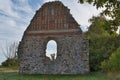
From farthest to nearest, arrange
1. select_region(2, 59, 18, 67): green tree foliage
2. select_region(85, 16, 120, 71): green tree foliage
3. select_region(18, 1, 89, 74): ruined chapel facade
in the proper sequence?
select_region(2, 59, 18, 67): green tree foliage
select_region(85, 16, 120, 71): green tree foliage
select_region(18, 1, 89, 74): ruined chapel facade

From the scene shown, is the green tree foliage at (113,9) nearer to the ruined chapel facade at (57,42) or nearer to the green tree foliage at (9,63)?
the ruined chapel facade at (57,42)

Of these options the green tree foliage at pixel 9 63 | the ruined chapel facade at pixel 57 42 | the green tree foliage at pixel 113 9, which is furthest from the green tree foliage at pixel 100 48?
the green tree foliage at pixel 113 9

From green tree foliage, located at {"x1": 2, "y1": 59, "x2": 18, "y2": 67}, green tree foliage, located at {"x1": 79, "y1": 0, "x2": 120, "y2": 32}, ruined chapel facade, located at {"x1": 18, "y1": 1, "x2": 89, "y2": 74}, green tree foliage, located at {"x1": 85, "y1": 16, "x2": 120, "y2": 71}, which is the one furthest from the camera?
green tree foliage, located at {"x1": 2, "y1": 59, "x2": 18, "y2": 67}

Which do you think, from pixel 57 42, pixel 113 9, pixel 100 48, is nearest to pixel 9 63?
pixel 100 48

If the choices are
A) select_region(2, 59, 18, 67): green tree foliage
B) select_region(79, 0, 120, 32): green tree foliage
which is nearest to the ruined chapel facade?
select_region(2, 59, 18, 67): green tree foliage

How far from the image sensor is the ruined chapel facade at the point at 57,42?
26891 millimetres

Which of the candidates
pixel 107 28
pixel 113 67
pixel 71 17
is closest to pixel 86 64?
pixel 113 67

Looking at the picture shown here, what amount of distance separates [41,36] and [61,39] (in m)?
2.15

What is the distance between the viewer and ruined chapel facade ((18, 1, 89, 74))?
2689 cm

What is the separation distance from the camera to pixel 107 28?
8594 millimetres

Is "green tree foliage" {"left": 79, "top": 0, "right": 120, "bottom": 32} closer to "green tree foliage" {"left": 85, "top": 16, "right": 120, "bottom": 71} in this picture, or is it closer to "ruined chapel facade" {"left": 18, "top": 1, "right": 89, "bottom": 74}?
"ruined chapel facade" {"left": 18, "top": 1, "right": 89, "bottom": 74}

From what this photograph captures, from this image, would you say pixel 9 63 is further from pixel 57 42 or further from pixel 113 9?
pixel 113 9

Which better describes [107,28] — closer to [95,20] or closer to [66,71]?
[66,71]

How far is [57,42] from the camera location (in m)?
27.5
